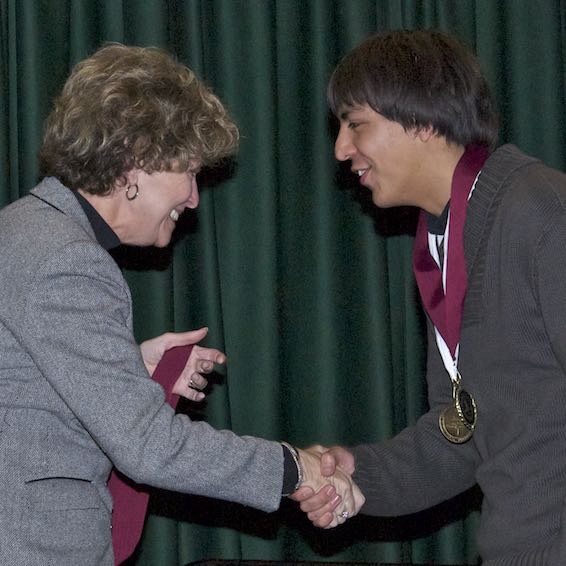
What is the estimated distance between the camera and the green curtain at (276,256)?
3240 mm

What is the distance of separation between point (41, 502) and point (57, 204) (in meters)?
0.57

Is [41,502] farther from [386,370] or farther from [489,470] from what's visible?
[386,370]

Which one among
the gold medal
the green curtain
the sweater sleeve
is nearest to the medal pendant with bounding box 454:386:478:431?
the gold medal

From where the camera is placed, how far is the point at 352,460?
264 cm

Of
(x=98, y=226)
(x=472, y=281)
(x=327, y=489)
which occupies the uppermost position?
(x=98, y=226)

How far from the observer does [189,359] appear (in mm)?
2557

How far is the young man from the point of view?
1944mm

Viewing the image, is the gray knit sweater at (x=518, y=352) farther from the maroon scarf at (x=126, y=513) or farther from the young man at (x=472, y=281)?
the maroon scarf at (x=126, y=513)

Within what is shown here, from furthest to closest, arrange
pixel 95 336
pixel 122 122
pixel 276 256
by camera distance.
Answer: pixel 276 256 < pixel 122 122 < pixel 95 336

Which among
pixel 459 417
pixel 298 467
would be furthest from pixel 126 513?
pixel 459 417

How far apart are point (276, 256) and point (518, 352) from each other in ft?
4.56

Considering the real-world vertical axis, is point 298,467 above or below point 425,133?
below

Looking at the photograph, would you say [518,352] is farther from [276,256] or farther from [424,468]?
[276,256]

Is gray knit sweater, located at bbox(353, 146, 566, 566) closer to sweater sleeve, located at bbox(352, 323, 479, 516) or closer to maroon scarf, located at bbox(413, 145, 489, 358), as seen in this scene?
maroon scarf, located at bbox(413, 145, 489, 358)
